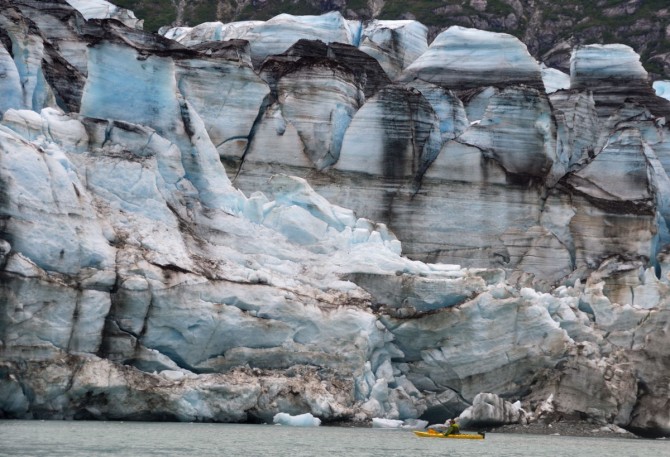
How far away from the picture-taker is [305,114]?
43719mm

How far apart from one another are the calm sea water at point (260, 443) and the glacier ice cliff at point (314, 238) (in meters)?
1.64

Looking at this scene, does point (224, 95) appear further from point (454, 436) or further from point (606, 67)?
point (606, 67)

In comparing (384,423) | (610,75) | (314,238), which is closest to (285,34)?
(610,75)

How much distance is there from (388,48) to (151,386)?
26.4 metres

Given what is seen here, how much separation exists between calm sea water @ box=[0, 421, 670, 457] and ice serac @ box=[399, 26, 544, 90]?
2045 centimetres

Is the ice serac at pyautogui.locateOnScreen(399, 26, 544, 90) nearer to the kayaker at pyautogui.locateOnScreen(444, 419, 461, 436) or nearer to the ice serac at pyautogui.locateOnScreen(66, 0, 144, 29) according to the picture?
the ice serac at pyautogui.locateOnScreen(66, 0, 144, 29)

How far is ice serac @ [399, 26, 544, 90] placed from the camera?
50.9m

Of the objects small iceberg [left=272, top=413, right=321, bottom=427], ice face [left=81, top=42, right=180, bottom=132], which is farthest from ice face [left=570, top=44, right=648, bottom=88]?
small iceberg [left=272, top=413, right=321, bottom=427]

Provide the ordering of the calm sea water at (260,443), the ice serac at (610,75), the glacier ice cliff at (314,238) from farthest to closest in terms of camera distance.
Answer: the ice serac at (610,75) < the glacier ice cliff at (314,238) < the calm sea water at (260,443)

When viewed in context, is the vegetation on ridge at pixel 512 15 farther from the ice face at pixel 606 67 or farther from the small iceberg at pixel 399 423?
the small iceberg at pixel 399 423

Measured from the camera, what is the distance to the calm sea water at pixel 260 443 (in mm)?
25125

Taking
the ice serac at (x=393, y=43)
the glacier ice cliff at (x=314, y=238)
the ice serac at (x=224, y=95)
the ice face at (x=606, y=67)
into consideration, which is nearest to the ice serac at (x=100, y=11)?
the glacier ice cliff at (x=314, y=238)

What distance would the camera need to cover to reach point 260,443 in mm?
27406

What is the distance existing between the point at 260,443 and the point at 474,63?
27143 millimetres
